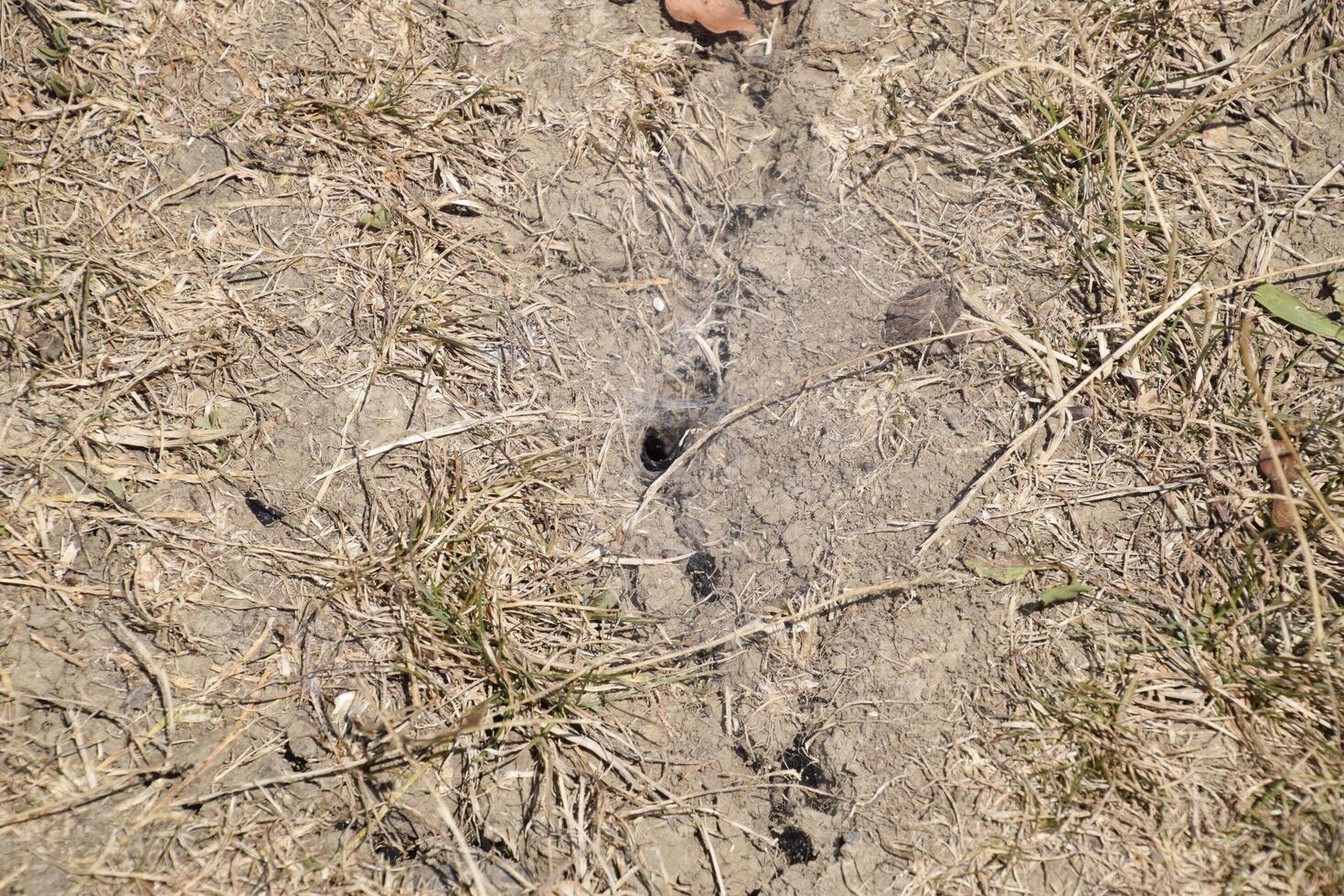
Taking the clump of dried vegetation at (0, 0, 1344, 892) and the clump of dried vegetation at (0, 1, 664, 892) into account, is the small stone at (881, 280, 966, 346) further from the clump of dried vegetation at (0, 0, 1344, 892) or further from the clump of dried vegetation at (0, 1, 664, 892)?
the clump of dried vegetation at (0, 1, 664, 892)

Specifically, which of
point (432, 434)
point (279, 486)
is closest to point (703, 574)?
point (432, 434)

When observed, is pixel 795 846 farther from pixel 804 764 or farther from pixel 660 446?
pixel 660 446

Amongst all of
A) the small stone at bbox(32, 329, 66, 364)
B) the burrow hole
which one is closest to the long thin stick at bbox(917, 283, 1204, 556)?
the burrow hole

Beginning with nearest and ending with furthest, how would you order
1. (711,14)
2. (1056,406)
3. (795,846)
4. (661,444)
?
(795,846), (1056,406), (661,444), (711,14)

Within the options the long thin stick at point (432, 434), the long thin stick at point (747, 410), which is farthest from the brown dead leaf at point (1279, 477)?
the long thin stick at point (432, 434)

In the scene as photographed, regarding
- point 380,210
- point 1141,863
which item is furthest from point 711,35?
point 1141,863

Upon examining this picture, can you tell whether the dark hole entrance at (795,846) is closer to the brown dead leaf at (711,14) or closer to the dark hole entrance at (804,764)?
the dark hole entrance at (804,764)

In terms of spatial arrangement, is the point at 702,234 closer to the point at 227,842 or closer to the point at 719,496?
the point at 719,496
